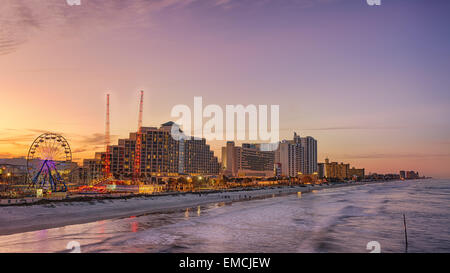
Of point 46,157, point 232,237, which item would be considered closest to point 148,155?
point 46,157

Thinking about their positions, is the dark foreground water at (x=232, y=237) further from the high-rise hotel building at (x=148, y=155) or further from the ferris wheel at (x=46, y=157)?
the high-rise hotel building at (x=148, y=155)

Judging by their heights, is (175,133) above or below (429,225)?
above

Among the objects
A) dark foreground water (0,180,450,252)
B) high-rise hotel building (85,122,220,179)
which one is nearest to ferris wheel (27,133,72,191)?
dark foreground water (0,180,450,252)

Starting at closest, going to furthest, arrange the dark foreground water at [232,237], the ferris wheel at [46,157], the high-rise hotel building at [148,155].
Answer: the dark foreground water at [232,237], the ferris wheel at [46,157], the high-rise hotel building at [148,155]

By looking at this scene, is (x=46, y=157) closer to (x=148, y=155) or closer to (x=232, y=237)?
(x=232, y=237)

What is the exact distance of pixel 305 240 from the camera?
1010 inches

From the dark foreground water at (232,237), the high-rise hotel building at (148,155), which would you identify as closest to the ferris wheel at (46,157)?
the dark foreground water at (232,237)

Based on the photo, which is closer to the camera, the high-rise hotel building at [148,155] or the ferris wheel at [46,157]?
the ferris wheel at [46,157]

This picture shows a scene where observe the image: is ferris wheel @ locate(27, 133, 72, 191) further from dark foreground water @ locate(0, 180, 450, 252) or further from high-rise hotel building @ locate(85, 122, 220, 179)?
high-rise hotel building @ locate(85, 122, 220, 179)

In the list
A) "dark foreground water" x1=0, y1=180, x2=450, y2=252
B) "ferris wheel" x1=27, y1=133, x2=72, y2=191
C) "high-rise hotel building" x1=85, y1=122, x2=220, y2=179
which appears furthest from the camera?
"high-rise hotel building" x1=85, y1=122, x2=220, y2=179

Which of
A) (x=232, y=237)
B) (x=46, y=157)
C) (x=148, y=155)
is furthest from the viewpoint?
(x=148, y=155)
